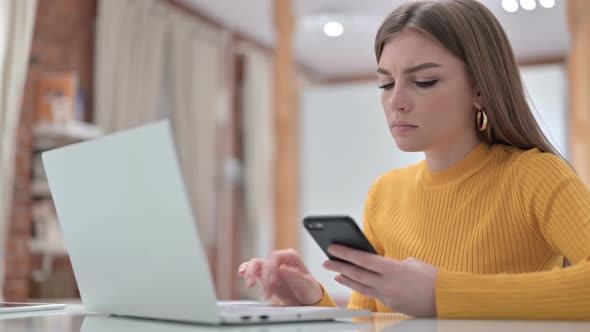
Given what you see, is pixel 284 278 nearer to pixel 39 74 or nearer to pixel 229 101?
pixel 39 74

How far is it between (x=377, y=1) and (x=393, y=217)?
16.9 feet

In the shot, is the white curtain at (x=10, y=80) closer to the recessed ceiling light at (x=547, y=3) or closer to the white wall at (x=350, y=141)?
the white wall at (x=350, y=141)

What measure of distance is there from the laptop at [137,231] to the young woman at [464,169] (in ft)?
1.00

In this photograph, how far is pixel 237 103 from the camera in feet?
24.2

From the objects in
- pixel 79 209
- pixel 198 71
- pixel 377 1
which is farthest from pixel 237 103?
pixel 79 209

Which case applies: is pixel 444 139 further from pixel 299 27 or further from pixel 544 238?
pixel 299 27

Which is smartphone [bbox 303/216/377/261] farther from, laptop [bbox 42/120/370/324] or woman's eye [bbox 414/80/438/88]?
woman's eye [bbox 414/80/438/88]

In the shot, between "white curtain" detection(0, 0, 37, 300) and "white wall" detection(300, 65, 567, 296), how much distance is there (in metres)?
3.41

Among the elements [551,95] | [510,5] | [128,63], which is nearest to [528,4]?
[510,5]

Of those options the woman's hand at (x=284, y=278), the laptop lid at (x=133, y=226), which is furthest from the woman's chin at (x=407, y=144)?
the laptop lid at (x=133, y=226)

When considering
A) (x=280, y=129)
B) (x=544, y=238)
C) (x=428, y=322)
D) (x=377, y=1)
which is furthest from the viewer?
(x=377, y=1)

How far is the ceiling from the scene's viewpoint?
A: 654cm

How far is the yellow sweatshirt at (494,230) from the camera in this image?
1.01 metres

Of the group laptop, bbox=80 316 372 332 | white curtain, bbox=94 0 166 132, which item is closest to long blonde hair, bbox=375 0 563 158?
laptop, bbox=80 316 372 332
